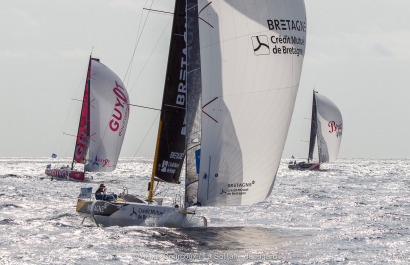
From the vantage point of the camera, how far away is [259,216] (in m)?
29.9

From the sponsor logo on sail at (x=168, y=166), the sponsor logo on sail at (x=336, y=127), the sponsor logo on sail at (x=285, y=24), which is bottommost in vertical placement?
the sponsor logo on sail at (x=168, y=166)

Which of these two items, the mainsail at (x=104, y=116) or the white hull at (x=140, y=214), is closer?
the white hull at (x=140, y=214)

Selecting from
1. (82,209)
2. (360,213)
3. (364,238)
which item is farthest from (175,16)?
(360,213)

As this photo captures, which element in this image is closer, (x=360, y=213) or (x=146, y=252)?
(x=146, y=252)

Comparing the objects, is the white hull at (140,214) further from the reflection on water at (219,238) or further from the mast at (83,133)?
the mast at (83,133)

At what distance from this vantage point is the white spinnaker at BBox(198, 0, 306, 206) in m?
20.1

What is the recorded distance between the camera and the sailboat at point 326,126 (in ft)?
275

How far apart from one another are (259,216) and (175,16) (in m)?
11.0

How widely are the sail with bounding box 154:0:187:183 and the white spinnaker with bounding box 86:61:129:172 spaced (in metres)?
24.3

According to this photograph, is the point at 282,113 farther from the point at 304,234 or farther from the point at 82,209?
the point at 82,209

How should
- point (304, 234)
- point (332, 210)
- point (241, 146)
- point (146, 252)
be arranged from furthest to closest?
point (332, 210)
point (304, 234)
point (241, 146)
point (146, 252)

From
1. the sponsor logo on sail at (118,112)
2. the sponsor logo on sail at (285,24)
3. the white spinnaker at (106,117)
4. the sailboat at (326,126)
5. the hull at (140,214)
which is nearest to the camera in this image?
the sponsor logo on sail at (285,24)

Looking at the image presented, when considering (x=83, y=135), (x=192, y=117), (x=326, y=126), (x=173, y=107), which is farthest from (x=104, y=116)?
(x=326, y=126)

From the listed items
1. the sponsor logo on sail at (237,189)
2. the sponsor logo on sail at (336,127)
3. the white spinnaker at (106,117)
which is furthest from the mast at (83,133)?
the sponsor logo on sail at (336,127)
